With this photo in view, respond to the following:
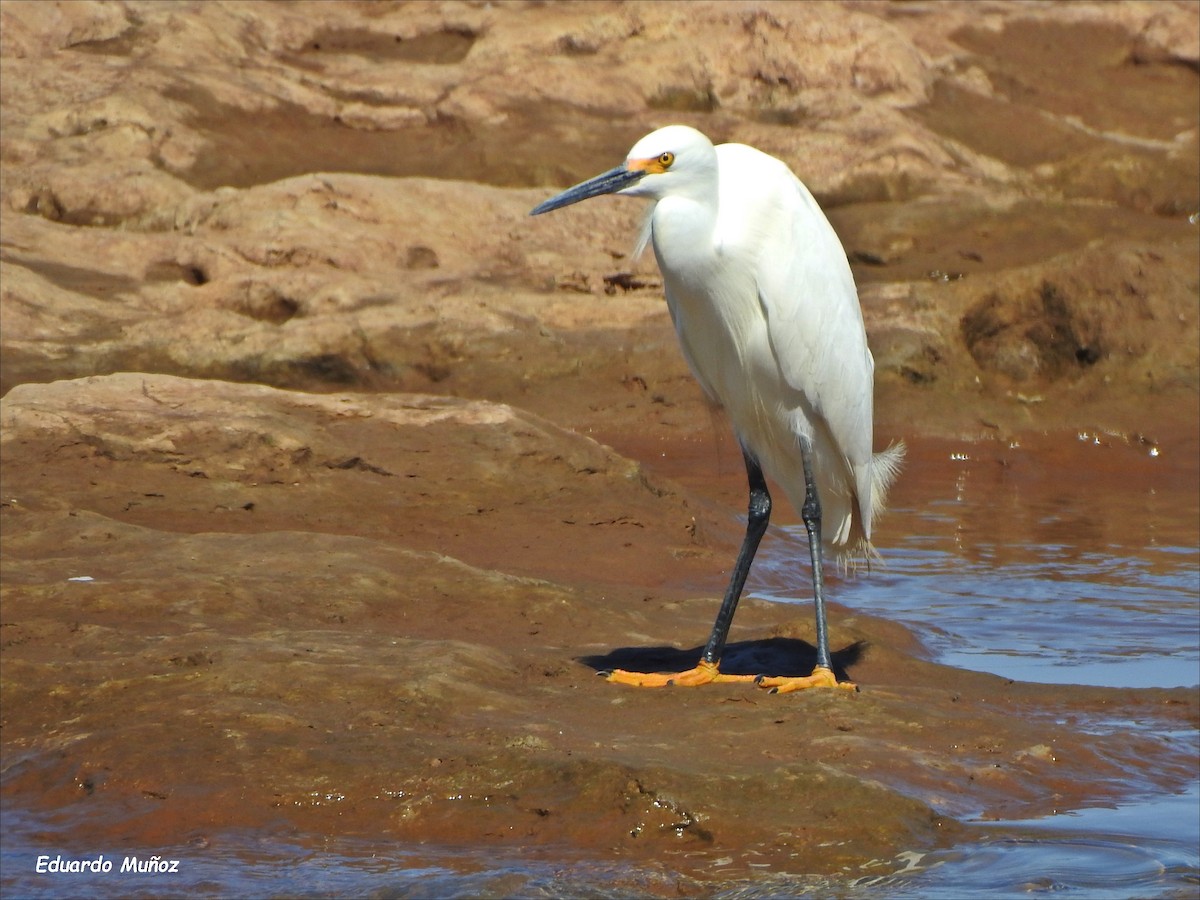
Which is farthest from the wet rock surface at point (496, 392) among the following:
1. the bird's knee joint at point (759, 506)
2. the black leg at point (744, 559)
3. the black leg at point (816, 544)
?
the bird's knee joint at point (759, 506)

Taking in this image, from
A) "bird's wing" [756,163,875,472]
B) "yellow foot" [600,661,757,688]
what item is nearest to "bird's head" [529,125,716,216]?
"bird's wing" [756,163,875,472]

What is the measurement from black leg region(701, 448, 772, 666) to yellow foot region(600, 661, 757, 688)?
1.9 inches

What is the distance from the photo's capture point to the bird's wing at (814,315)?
19.2 ft

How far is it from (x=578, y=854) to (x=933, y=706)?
183 centimetres

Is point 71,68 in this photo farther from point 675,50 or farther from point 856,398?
point 856,398

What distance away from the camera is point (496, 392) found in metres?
13.4

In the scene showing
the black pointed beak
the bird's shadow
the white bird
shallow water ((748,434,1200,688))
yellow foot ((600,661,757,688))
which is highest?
the black pointed beak

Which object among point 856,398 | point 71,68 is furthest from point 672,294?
point 71,68

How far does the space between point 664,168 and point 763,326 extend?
742 millimetres

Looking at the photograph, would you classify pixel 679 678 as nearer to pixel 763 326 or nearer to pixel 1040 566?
pixel 763 326

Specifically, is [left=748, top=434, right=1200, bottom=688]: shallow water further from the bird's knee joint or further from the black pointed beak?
the black pointed beak

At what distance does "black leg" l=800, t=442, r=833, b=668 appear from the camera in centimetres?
598

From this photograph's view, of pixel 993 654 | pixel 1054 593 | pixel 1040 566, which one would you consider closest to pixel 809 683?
pixel 993 654

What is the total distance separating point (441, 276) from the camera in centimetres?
1434
